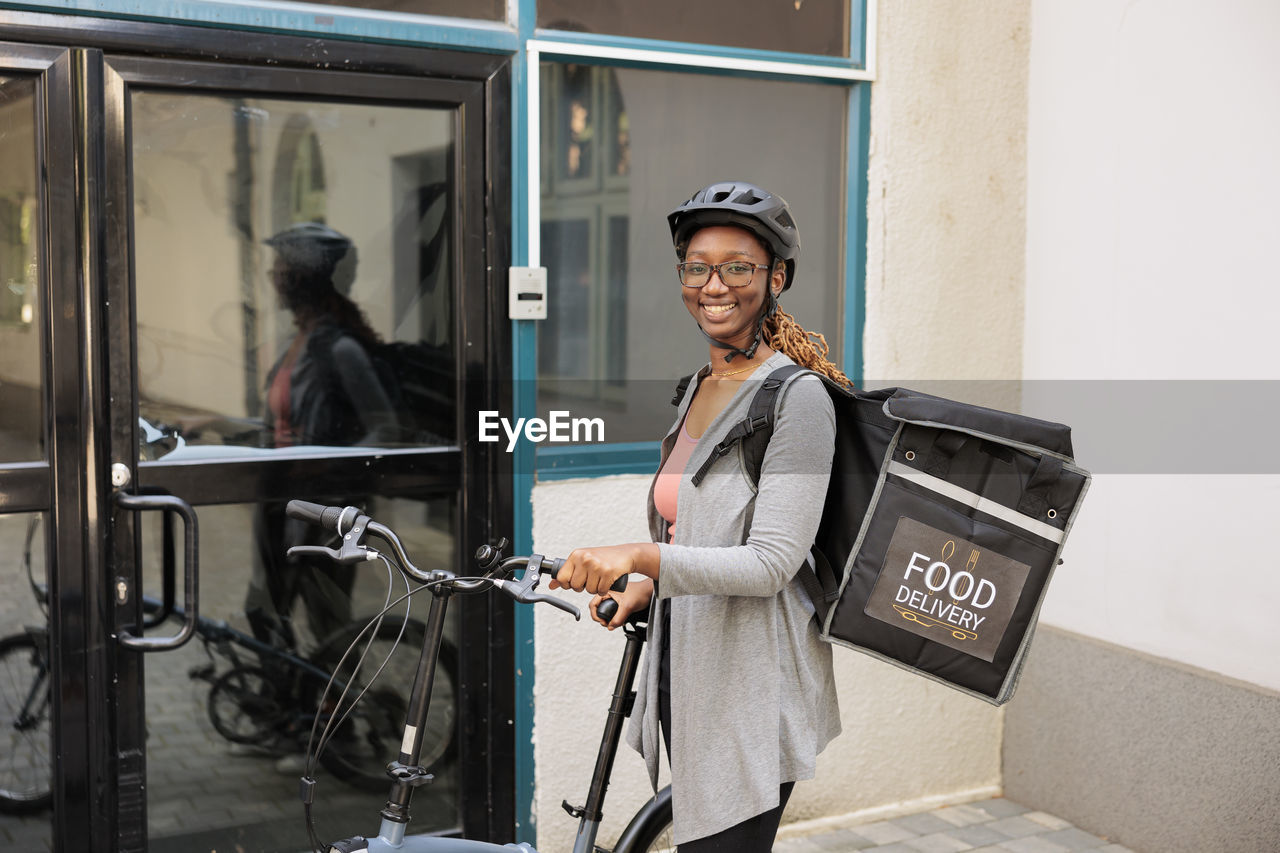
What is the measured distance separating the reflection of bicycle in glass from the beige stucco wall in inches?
31.4

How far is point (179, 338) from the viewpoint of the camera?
3.52m

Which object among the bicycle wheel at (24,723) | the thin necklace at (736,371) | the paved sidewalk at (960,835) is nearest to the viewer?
the thin necklace at (736,371)

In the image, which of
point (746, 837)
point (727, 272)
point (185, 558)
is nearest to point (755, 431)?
point (727, 272)

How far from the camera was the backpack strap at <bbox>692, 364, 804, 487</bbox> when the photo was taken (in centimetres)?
233

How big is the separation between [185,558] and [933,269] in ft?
9.30

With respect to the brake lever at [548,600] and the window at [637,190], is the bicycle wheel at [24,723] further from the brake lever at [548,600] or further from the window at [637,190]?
the brake lever at [548,600]

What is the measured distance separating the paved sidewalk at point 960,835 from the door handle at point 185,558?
2.15 m

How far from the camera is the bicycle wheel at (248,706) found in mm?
3656

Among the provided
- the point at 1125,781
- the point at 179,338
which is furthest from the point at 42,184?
the point at 1125,781

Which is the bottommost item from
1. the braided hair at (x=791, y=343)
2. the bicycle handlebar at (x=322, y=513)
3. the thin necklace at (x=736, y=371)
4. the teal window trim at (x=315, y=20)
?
the bicycle handlebar at (x=322, y=513)

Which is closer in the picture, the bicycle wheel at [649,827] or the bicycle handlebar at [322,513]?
the bicycle handlebar at [322,513]

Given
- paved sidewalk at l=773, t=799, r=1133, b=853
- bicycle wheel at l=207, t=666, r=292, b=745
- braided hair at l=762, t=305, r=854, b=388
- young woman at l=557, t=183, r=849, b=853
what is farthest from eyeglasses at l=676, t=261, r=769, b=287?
paved sidewalk at l=773, t=799, r=1133, b=853

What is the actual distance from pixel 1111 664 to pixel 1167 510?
61 cm

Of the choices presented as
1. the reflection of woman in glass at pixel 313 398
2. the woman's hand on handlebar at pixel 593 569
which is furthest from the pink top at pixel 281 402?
the woman's hand on handlebar at pixel 593 569
